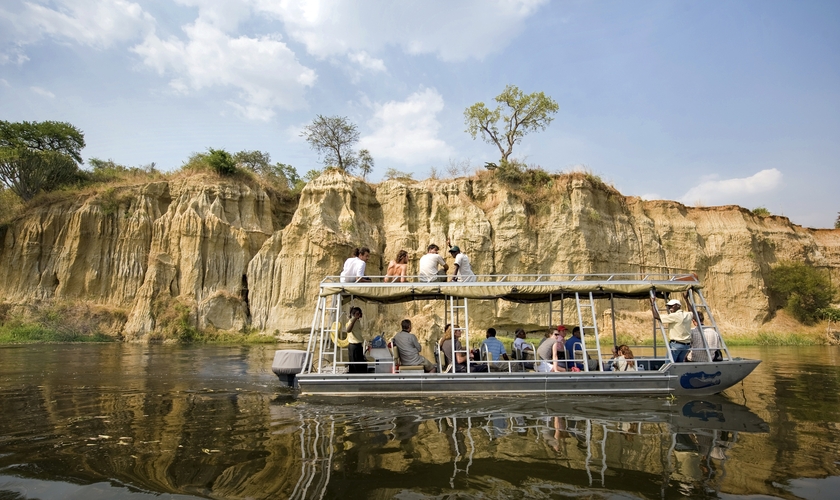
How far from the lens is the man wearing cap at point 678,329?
34.3 feet

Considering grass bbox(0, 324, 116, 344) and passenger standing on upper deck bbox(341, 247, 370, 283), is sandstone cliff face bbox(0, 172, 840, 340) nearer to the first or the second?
grass bbox(0, 324, 116, 344)

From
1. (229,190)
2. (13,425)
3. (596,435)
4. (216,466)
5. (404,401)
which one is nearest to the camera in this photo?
(216,466)

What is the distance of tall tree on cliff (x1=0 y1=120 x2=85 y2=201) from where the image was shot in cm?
3316

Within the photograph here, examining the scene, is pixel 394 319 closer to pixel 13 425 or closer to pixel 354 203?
pixel 354 203

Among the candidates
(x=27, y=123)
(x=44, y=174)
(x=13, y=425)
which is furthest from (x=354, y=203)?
(x=13, y=425)

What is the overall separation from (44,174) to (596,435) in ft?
129

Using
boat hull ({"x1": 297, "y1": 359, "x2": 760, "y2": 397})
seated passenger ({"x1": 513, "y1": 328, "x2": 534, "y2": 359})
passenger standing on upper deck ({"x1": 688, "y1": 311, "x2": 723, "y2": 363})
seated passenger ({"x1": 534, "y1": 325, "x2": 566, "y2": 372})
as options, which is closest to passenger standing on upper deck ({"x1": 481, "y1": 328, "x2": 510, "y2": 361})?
seated passenger ({"x1": 513, "y1": 328, "x2": 534, "y2": 359})

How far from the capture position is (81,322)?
1125 inches

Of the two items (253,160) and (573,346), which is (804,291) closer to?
(573,346)

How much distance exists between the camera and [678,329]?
34.5ft

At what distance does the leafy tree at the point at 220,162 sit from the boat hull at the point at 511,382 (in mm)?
28101

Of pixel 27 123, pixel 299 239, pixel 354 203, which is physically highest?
pixel 27 123

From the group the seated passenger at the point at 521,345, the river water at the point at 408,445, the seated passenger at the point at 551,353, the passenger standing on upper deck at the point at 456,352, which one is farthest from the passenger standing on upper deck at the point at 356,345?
the seated passenger at the point at 551,353

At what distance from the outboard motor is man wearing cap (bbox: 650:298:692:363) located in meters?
7.37
